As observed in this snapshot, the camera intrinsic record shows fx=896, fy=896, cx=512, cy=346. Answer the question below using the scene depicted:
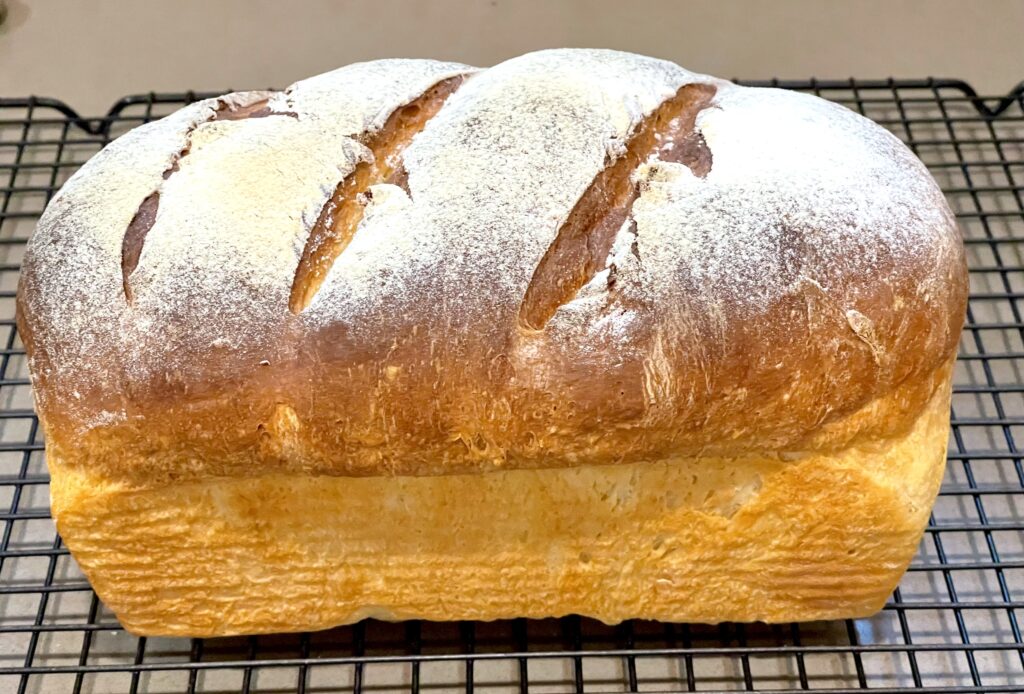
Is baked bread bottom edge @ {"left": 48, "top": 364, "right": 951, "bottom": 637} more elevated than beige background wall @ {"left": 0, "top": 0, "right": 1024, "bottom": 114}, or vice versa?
beige background wall @ {"left": 0, "top": 0, "right": 1024, "bottom": 114}

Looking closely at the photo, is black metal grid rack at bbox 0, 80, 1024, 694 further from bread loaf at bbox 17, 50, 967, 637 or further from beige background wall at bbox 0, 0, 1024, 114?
beige background wall at bbox 0, 0, 1024, 114

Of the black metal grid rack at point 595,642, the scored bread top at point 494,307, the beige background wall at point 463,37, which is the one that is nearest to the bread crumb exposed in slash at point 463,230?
the scored bread top at point 494,307

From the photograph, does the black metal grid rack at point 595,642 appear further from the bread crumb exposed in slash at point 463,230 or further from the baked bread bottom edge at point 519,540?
the bread crumb exposed in slash at point 463,230

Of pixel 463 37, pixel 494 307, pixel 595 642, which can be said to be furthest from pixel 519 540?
pixel 463 37

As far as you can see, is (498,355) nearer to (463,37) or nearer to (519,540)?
(519,540)

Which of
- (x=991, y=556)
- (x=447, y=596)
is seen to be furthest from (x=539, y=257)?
(x=991, y=556)

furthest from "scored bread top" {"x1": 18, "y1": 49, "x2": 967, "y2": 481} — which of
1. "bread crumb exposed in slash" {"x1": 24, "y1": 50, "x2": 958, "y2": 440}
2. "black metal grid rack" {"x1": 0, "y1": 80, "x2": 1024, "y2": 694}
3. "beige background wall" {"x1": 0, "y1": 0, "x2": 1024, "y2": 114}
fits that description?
"beige background wall" {"x1": 0, "y1": 0, "x2": 1024, "y2": 114}

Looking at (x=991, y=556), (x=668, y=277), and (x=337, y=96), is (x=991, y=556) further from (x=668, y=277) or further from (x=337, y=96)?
(x=337, y=96)
